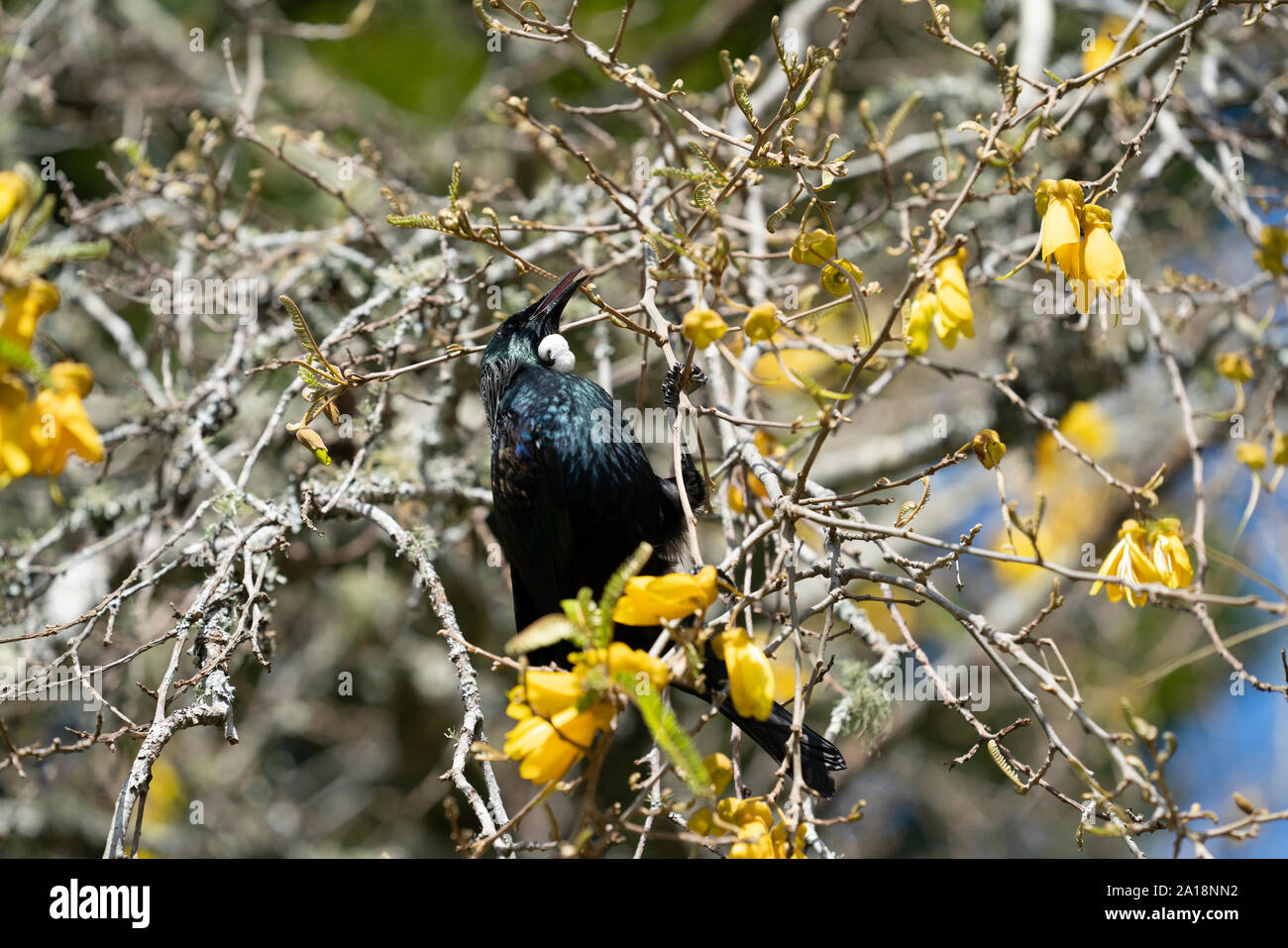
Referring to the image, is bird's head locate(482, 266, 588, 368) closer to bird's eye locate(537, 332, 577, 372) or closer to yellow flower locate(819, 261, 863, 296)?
bird's eye locate(537, 332, 577, 372)

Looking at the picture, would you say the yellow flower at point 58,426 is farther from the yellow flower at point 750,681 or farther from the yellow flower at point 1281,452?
the yellow flower at point 1281,452

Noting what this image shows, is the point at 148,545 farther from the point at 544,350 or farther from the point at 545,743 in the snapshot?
the point at 545,743

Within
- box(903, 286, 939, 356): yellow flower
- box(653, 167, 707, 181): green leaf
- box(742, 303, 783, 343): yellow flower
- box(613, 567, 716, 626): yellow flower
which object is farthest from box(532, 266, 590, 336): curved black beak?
box(613, 567, 716, 626): yellow flower

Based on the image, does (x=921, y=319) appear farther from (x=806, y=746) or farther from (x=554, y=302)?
(x=554, y=302)

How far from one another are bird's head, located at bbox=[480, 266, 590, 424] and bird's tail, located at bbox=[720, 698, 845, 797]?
828 millimetres

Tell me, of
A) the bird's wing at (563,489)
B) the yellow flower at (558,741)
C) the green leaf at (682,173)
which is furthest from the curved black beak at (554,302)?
the yellow flower at (558,741)

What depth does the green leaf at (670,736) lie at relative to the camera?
102 cm

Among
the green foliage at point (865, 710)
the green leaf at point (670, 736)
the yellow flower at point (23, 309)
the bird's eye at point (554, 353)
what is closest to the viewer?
the green leaf at point (670, 736)

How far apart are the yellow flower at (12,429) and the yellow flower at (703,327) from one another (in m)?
0.76

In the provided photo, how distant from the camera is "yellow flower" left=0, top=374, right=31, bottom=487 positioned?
111 centimetres

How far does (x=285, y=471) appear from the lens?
2660mm

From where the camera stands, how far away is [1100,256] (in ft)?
4.46

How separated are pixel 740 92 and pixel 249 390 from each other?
2.02 metres

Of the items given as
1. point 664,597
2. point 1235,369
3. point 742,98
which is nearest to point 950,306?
point 742,98
